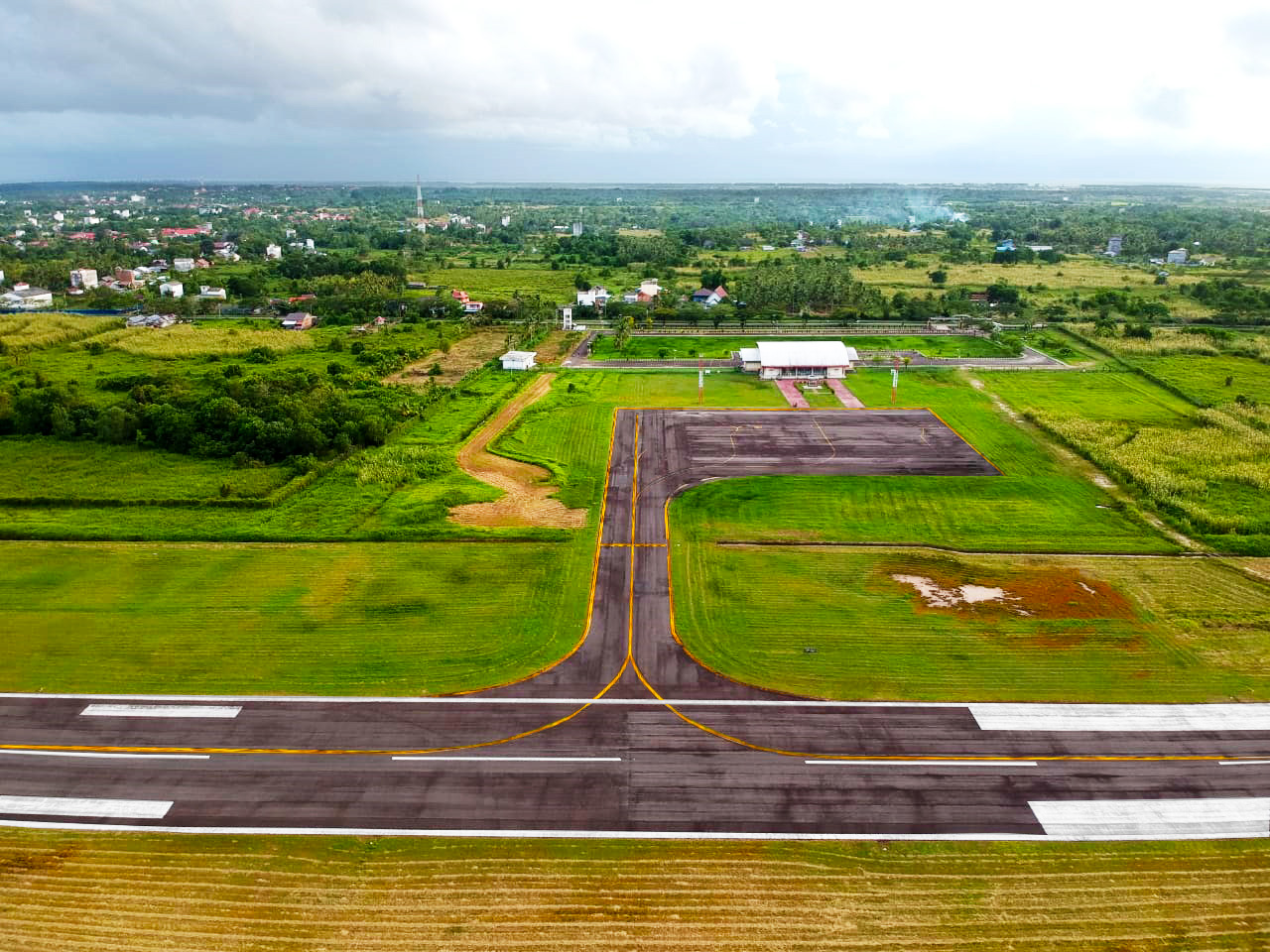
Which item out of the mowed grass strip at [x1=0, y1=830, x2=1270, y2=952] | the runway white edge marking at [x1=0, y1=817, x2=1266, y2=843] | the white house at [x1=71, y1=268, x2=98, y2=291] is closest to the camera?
the mowed grass strip at [x1=0, y1=830, x2=1270, y2=952]

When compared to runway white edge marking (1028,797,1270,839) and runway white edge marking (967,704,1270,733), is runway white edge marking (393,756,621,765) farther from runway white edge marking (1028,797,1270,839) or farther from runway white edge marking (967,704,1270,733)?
runway white edge marking (1028,797,1270,839)

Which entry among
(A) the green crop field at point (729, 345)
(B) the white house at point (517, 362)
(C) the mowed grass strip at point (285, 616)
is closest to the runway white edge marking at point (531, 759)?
(C) the mowed grass strip at point (285, 616)

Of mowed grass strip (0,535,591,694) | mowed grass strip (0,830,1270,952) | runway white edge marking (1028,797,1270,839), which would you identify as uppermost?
mowed grass strip (0,535,591,694)

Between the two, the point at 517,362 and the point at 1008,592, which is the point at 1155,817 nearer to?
the point at 1008,592

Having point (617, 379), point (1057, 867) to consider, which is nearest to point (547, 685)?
point (1057, 867)

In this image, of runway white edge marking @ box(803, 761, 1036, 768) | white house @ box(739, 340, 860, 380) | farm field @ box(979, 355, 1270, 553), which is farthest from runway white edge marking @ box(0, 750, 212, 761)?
white house @ box(739, 340, 860, 380)

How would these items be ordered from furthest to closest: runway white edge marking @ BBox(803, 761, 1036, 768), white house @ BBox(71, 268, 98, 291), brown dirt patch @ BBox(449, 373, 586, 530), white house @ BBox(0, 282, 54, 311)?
1. white house @ BBox(71, 268, 98, 291)
2. white house @ BBox(0, 282, 54, 311)
3. brown dirt patch @ BBox(449, 373, 586, 530)
4. runway white edge marking @ BBox(803, 761, 1036, 768)

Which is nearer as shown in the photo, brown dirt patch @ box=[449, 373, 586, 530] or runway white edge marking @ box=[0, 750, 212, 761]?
runway white edge marking @ box=[0, 750, 212, 761]

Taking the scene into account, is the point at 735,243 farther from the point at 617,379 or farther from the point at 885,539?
the point at 885,539
